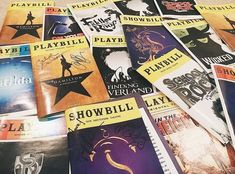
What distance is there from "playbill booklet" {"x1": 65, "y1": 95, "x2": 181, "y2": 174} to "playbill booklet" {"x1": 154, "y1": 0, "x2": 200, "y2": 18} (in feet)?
1.10

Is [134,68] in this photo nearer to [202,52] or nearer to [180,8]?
[202,52]

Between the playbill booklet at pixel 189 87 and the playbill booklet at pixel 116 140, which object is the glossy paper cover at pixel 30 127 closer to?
the playbill booklet at pixel 116 140

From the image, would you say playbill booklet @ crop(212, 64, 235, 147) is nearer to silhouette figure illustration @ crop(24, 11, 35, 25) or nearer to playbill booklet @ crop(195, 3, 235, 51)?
playbill booklet @ crop(195, 3, 235, 51)

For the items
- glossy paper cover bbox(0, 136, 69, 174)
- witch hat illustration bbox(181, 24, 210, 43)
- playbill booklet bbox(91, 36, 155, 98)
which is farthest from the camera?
witch hat illustration bbox(181, 24, 210, 43)

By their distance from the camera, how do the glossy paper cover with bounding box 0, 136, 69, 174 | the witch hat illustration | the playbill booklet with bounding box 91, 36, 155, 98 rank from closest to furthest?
1. the glossy paper cover with bounding box 0, 136, 69, 174
2. the playbill booklet with bounding box 91, 36, 155, 98
3. the witch hat illustration

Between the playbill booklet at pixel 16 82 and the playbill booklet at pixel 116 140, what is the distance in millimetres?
86

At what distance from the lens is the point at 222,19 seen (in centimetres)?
76

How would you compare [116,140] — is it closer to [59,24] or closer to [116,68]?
[116,68]

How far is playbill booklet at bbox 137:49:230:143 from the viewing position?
0.51 m

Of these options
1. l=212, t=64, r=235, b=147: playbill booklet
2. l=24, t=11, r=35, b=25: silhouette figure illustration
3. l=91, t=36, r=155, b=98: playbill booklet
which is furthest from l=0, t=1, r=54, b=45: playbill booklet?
l=212, t=64, r=235, b=147: playbill booklet

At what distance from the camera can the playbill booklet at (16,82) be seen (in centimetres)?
54

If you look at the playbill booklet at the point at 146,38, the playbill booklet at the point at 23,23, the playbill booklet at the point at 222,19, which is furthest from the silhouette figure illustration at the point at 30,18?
the playbill booklet at the point at 222,19

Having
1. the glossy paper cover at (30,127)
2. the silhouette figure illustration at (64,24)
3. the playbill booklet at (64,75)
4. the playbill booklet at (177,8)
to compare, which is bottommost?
the glossy paper cover at (30,127)

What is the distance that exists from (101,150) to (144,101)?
0.13 meters
